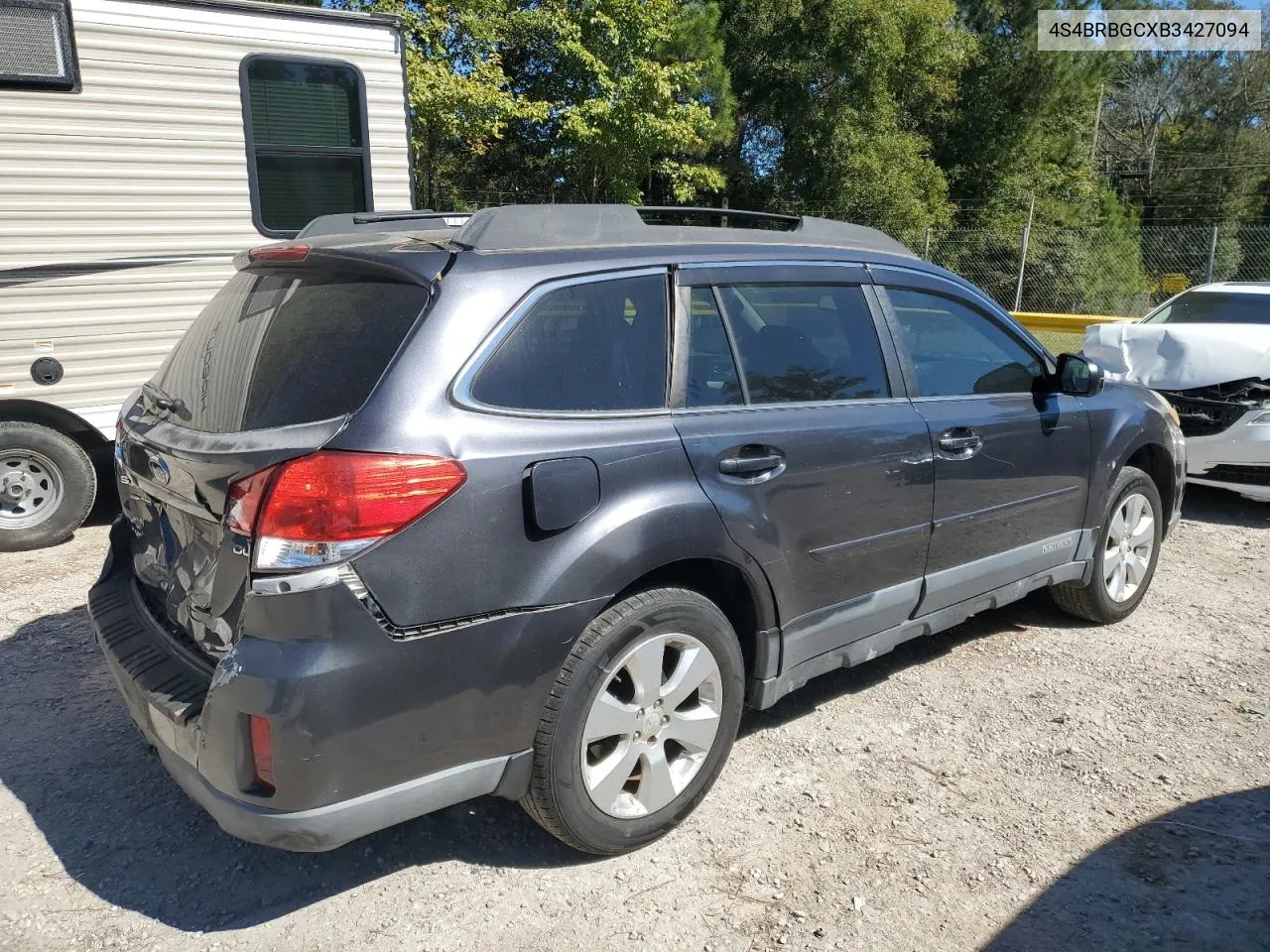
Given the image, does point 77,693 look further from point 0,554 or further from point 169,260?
point 169,260

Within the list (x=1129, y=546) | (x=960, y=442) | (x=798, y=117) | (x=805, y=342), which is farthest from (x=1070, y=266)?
(x=805, y=342)

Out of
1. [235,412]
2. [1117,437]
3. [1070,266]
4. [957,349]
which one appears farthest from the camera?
[1070,266]

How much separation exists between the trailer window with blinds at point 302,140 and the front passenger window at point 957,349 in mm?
3949

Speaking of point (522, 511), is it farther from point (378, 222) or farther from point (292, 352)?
point (378, 222)

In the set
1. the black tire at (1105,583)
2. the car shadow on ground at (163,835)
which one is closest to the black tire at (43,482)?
the car shadow on ground at (163,835)

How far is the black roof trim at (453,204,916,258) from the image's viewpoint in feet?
9.09

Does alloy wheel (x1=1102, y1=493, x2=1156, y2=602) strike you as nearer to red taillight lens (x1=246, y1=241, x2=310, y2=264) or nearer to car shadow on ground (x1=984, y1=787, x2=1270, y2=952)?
car shadow on ground (x1=984, y1=787, x2=1270, y2=952)

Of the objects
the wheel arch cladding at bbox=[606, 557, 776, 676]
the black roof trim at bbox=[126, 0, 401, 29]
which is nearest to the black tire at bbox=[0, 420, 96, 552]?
the black roof trim at bbox=[126, 0, 401, 29]

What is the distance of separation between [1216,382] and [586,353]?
584 cm

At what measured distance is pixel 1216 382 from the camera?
6801 mm

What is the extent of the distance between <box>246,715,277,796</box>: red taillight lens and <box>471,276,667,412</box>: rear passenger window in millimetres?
966

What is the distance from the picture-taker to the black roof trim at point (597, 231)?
109 inches

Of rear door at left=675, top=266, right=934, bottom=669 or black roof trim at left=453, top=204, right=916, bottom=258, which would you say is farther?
rear door at left=675, top=266, right=934, bottom=669

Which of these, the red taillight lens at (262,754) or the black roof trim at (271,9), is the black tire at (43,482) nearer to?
the black roof trim at (271,9)
